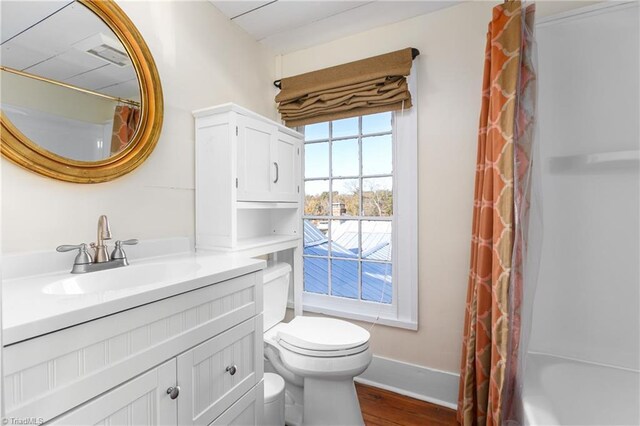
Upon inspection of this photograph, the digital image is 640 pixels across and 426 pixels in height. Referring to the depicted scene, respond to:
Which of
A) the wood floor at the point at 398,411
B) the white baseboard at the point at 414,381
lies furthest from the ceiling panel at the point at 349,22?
the wood floor at the point at 398,411

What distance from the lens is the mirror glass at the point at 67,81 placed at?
1.09 metres

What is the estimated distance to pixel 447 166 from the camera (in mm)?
1888

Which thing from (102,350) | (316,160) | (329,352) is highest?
(316,160)

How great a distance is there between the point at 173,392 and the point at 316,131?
5.99 feet

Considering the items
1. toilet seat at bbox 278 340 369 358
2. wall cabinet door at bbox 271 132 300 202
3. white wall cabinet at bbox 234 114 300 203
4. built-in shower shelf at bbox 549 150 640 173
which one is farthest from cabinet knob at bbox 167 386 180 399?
built-in shower shelf at bbox 549 150 640 173

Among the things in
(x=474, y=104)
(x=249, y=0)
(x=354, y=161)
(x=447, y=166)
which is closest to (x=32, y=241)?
(x=249, y=0)

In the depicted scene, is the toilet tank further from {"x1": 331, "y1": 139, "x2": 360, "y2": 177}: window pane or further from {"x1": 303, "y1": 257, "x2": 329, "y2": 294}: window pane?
{"x1": 331, "y1": 139, "x2": 360, "y2": 177}: window pane

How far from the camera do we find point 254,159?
1.74 metres

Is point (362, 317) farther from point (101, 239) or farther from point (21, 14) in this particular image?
point (21, 14)

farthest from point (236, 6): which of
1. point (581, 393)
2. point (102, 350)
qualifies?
point (581, 393)

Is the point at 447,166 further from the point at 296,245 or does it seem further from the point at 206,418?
the point at 206,418

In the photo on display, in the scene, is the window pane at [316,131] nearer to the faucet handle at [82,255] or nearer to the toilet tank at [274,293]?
the toilet tank at [274,293]

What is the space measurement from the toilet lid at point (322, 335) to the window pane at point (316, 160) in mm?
1032

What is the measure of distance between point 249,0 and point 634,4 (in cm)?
185
